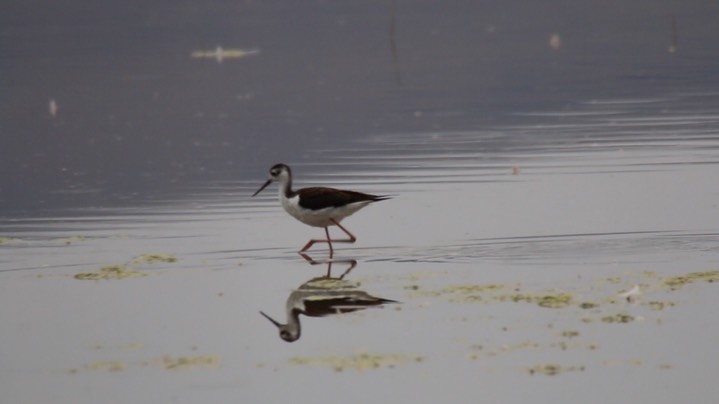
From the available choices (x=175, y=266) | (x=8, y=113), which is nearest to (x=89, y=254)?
(x=175, y=266)

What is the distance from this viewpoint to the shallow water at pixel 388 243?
34.1ft

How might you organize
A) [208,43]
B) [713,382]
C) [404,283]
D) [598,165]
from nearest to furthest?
[713,382]
[404,283]
[598,165]
[208,43]

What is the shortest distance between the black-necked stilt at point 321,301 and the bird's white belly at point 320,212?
2034mm

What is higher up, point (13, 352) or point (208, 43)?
point (208, 43)

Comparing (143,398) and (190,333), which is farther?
(190,333)

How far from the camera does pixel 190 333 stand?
38.7 feet

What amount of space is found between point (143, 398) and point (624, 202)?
869cm

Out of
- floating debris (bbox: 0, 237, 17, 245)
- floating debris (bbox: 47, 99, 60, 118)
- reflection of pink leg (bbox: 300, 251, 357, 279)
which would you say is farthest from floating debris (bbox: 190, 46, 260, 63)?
reflection of pink leg (bbox: 300, 251, 357, 279)

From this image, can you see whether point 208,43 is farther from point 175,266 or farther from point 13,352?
point 13,352

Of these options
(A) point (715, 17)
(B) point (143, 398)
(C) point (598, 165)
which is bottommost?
(B) point (143, 398)

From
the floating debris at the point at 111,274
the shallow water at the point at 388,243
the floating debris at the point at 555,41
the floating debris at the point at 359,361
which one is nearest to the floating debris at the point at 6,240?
the shallow water at the point at 388,243

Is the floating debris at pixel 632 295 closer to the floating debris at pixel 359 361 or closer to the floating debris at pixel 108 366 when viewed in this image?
the floating debris at pixel 359 361

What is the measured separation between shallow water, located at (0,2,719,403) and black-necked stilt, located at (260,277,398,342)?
115 mm

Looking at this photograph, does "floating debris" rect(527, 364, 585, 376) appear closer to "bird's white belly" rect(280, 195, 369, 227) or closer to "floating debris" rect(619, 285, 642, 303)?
"floating debris" rect(619, 285, 642, 303)
